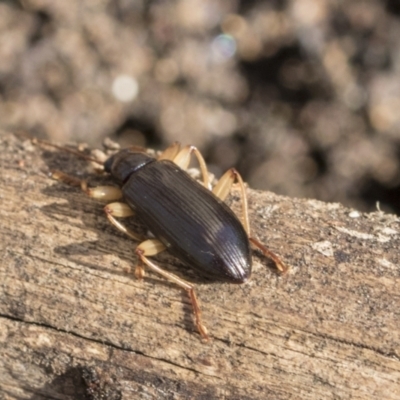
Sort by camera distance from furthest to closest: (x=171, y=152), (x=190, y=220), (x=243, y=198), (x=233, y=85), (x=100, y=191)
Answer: (x=233, y=85) < (x=171, y=152) < (x=100, y=191) < (x=243, y=198) < (x=190, y=220)

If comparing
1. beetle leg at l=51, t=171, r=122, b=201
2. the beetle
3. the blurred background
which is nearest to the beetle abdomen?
the beetle

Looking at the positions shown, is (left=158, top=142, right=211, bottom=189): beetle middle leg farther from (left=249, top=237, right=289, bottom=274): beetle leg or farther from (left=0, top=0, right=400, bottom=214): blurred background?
(left=0, top=0, right=400, bottom=214): blurred background

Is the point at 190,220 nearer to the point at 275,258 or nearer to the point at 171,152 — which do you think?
the point at 275,258

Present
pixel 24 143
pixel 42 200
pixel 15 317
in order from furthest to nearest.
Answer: pixel 24 143 < pixel 42 200 < pixel 15 317

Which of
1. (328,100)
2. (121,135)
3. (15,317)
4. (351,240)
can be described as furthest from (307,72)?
(15,317)

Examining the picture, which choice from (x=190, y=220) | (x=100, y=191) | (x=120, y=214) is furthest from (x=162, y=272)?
(x=100, y=191)

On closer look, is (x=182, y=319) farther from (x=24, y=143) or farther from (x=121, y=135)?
(x=121, y=135)
